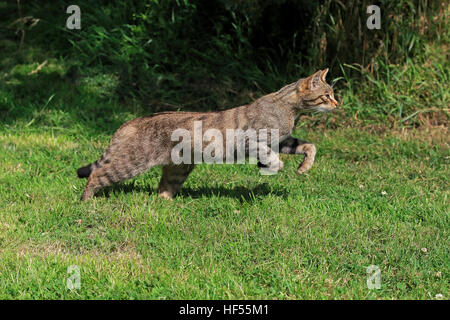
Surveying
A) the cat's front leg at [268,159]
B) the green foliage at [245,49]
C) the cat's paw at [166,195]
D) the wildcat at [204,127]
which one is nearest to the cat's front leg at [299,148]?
the wildcat at [204,127]

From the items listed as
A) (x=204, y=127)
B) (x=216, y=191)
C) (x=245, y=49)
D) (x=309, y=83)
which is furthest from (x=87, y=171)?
(x=245, y=49)

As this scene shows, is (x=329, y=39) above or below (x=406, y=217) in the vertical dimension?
above

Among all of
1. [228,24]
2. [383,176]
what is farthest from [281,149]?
[228,24]

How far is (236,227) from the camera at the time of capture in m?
5.68

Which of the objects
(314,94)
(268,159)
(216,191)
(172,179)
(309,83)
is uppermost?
(309,83)

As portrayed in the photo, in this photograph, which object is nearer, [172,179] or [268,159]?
[268,159]

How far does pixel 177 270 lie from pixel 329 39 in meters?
5.88

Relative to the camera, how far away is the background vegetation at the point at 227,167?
4910 millimetres

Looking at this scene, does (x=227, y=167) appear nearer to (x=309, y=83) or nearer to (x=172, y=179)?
(x=172, y=179)

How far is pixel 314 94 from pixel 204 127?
1.18m

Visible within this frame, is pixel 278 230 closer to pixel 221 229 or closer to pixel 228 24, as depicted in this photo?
pixel 221 229

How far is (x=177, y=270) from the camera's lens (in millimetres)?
4938

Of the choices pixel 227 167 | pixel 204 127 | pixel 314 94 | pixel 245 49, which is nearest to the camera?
pixel 204 127

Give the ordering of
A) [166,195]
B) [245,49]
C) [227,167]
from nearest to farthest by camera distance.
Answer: [166,195]
[227,167]
[245,49]
